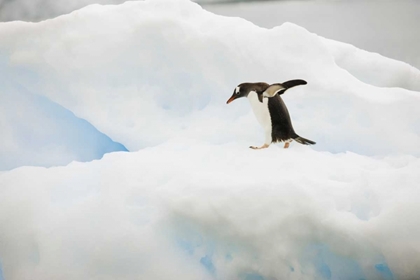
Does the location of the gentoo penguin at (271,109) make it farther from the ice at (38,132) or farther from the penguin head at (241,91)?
the ice at (38,132)

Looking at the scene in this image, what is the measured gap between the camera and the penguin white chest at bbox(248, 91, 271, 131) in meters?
1.47

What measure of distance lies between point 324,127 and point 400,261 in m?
0.58

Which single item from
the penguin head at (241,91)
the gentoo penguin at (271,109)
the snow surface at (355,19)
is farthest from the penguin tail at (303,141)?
the snow surface at (355,19)

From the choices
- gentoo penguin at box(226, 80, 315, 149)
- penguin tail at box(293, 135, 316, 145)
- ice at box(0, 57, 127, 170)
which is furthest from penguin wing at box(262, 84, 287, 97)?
ice at box(0, 57, 127, 170)

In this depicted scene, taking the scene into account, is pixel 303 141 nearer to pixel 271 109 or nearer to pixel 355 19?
pixel 271 109

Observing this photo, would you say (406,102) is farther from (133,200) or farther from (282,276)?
(133,200)

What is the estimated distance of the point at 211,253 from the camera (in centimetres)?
113

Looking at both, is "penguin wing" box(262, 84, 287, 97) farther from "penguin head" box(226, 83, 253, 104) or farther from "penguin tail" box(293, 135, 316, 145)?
"penguin tail" box(293, 135, 316, 145)

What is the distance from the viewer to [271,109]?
1469mm

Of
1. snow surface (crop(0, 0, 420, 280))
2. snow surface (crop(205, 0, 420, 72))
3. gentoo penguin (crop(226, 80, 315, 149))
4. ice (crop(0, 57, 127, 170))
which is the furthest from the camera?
snow surface (crop(205, 0, 420, 72))

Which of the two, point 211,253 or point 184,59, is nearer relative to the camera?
point 211,253

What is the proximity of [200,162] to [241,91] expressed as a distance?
36 cm

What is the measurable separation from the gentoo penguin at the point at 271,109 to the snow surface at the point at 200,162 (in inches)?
2.7

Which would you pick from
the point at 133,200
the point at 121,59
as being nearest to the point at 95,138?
the point at 121,59
